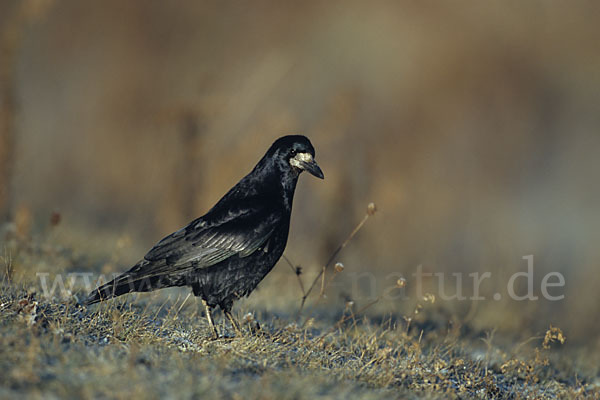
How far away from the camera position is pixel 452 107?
1329 cm

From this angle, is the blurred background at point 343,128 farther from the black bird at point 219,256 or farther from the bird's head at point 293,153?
the bird's head at point 293,153

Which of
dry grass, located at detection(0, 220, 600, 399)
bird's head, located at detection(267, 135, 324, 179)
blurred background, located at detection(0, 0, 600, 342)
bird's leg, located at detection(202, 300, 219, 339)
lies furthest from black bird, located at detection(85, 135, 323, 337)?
blurred background, located at detection(0, 0, 600, 342)

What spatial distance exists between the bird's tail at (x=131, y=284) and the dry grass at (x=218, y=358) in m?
0.10

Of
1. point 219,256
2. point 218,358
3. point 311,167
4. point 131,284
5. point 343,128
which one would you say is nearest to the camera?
point 218,358

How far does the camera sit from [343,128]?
8.20 m

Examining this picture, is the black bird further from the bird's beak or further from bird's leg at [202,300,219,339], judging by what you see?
the bird's beak

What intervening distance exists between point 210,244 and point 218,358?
1.07 metres

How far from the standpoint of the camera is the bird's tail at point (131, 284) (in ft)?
14.6

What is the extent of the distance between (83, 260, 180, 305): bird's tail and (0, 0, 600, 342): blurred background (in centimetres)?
178

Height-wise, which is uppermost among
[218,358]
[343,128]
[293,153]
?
[343,128]

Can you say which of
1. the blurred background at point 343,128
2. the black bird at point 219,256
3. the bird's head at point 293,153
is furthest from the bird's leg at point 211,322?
the blurred background at point 343,128

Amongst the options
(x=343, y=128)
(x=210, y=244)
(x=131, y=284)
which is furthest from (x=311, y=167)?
(x=343, y=128)

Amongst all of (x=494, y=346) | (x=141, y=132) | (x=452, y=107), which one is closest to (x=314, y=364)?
(x=494, y=346)

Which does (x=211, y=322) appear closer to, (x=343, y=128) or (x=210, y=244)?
(x=210, y=244)
